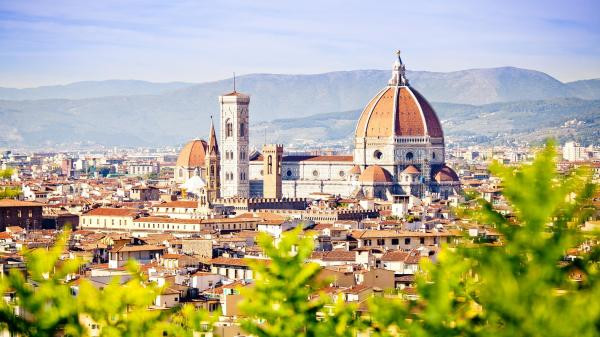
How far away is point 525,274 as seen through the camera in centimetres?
1337

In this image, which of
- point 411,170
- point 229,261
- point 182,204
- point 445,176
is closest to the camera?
point 229,261

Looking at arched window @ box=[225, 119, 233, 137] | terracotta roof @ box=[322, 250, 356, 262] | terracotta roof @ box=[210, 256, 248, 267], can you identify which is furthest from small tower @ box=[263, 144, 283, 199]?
terracotta roof @ box=[210, 256, 248, 267]

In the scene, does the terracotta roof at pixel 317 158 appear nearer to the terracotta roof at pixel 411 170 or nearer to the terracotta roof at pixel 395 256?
the terracotta roof at pixel 411 170

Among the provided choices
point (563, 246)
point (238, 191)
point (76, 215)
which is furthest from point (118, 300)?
point (238, 191)

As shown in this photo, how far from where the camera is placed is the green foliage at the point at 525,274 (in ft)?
42.3

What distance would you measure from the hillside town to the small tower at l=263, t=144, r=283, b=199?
0.12m

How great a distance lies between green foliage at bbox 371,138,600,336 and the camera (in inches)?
507

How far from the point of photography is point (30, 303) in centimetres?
1555

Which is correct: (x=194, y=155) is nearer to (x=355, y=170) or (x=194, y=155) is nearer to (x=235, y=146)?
(x=235, y=146)

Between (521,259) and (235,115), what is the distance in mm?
112565

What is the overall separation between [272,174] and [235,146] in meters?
3.99

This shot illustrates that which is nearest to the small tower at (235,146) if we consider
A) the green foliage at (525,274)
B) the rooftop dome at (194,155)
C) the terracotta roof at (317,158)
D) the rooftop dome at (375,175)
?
the terracotta roof at (317,158)

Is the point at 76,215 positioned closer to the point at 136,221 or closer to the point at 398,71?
the point at 136,221

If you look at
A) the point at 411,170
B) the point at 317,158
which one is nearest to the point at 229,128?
the point at 317,158
